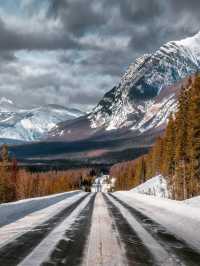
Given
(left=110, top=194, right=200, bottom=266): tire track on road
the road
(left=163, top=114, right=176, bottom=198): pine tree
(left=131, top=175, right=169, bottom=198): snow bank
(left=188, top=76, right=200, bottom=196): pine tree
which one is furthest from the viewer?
(left=131, top=175, right=169, bottom=198): snow bank

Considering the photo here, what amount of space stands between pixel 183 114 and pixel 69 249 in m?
52.5

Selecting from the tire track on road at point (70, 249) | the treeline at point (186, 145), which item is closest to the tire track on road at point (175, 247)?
the tire track on road at point (70, 249)

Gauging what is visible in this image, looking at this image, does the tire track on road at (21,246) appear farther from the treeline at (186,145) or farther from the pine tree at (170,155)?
the pine tree at (170,155)

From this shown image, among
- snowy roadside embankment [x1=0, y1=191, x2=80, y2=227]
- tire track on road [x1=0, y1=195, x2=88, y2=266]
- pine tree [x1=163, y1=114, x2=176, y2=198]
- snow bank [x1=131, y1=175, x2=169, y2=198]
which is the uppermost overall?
pine tree [x1=163, y1=114, x2=176, y2=198]

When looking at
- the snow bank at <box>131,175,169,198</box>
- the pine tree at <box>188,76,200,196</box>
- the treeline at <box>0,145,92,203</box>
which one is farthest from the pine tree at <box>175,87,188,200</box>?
the treeline at <box>0,145,92,203</box>

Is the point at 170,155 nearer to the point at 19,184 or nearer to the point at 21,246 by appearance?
the point at 19,184

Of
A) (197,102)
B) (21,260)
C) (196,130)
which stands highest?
(197,102)

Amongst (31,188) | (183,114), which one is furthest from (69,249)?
(31,188)

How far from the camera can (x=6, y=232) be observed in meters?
15.5

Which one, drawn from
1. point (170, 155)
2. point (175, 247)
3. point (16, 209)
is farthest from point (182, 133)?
point (175, 247)

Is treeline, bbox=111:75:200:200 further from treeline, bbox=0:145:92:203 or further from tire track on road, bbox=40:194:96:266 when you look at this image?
tire track on road, bbox=40:194:96:266

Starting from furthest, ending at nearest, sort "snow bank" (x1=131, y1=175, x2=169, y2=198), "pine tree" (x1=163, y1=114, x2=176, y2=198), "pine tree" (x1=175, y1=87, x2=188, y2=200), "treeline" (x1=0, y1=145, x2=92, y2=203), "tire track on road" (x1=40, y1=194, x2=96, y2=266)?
"treeline" (x1=0, y1=145, x2=92, y2=203), "snow bank" (x1=131, y1=175, x2=169, y2=198), "pine tree" (x1=163, y1=114, x2=176, y2=198), "pine tree" (x1=175, y1=87, x2=188, y2=200), "tire track on road" (x1=40, y1=194, x2=96, y2=266)

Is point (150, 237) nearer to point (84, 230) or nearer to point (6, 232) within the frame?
point (84, 230)

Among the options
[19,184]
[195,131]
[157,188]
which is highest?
[195,131]
